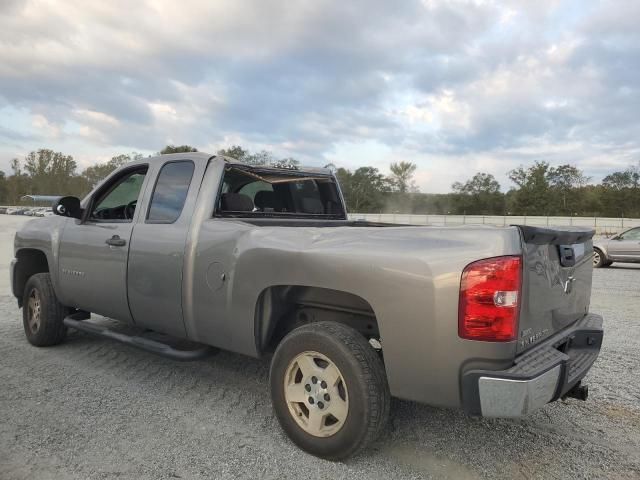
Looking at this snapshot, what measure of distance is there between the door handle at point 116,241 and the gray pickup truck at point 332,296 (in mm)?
12

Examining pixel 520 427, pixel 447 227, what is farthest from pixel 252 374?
pixel 447 227

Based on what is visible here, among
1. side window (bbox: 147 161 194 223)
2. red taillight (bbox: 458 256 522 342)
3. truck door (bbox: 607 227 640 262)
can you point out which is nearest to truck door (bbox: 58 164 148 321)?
side window (bbox: 147 161 194 223)

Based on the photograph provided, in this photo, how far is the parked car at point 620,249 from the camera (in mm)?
14211

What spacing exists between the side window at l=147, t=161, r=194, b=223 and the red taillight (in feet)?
7.54

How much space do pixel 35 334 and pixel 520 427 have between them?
4.70 metres

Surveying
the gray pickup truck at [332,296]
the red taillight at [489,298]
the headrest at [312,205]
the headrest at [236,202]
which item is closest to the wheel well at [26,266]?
the gray pickup truck at [332,296]

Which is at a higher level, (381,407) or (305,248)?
(305,248)

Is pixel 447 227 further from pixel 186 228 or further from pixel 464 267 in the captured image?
pixel 186 228

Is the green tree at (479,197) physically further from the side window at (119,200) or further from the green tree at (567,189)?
the side window at (119,200)

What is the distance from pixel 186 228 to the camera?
360 centimetres

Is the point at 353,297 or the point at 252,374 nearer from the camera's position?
the point at 353,297

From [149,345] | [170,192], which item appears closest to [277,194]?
[170,192]

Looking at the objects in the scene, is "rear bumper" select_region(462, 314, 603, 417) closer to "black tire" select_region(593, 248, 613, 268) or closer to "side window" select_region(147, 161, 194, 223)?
"side window" select_region(147, 161, 194, 223)

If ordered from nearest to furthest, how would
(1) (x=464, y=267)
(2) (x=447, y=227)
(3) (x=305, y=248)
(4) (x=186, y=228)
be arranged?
1. (1) (x=464, y=267)
2. (2) (x=447, y=227)
3. (3) (x=305, y=248)
4. (4) (x=186, y=228)
